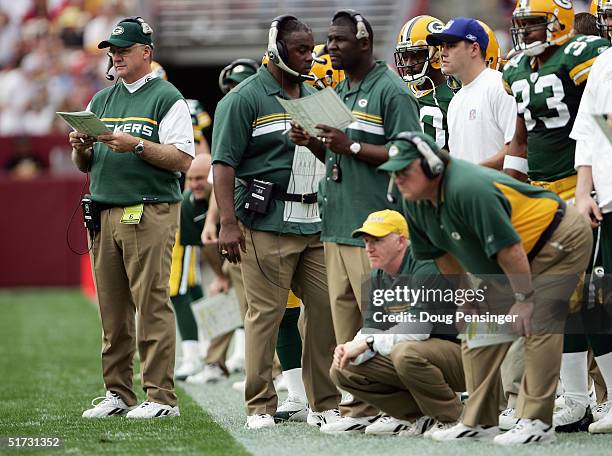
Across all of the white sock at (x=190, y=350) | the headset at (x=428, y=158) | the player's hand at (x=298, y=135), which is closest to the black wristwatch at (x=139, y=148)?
the player's hand at (x=298, y=135)

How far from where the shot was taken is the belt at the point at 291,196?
6.79m

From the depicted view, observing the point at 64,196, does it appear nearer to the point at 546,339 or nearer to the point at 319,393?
the point at 319,393

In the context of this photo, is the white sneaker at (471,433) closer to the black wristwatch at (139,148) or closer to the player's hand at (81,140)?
the black wristwatch at (139,148)

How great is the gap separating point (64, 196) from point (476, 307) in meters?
13.7

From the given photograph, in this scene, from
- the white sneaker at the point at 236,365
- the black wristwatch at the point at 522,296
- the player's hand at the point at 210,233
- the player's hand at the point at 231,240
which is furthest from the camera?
the white sneaker at the point at 236,365

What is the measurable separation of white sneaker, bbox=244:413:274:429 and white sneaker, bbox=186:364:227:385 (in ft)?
8.41

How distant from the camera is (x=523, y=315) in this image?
18.1ft

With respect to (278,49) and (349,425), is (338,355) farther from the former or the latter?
(278,49)

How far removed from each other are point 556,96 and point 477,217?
50.4 inches

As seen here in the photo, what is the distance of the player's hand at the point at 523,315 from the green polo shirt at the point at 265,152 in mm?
1587

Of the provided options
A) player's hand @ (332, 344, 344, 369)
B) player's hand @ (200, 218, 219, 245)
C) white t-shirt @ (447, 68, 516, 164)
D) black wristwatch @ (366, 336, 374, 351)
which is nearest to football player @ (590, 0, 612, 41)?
white t-shirt @ (447, 68, 516, 164)

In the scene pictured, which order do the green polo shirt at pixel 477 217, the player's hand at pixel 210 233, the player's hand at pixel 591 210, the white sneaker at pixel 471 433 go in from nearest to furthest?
the green polo shirt at pixel 477 217, the white sneaker at pixel 471 433, the player's hand at pixel 591 210, the player's hand at pixel 210 233

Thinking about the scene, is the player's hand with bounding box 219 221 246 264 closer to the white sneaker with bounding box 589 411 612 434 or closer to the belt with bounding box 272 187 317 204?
the belt with bounding box 272 187 317 204

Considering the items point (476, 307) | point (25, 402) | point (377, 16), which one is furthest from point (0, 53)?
point (476, 307)
